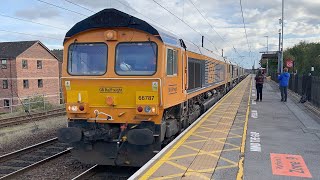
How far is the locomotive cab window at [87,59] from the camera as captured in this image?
821 cm

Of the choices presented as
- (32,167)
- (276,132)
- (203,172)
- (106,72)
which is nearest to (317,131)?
(276,132)

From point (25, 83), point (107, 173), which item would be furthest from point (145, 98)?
point (25, 83)

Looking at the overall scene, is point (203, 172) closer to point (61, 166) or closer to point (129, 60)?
point (129, 60)

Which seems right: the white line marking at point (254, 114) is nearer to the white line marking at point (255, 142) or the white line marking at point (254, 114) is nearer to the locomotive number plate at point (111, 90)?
the white line marking at point (255, 142)

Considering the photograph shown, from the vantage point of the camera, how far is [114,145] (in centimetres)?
809

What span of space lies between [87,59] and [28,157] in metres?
3.92

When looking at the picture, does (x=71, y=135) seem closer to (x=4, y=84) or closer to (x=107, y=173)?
(x=107, y=173)

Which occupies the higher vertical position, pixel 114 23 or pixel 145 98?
pixel 114 23

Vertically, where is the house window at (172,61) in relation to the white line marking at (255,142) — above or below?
above

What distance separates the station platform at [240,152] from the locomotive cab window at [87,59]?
8.19ft

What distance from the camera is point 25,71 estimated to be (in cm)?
4706

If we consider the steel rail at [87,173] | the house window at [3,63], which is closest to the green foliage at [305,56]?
the house window at [3,63]

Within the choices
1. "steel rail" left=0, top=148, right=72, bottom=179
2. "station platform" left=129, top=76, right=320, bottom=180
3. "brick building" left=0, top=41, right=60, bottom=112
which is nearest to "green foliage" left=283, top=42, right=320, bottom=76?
"brick building" left=0, top=41, right=60, bottom=112

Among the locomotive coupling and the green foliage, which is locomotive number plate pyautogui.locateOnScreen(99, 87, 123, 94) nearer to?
the locomotive coupling
